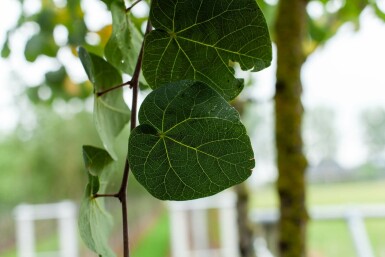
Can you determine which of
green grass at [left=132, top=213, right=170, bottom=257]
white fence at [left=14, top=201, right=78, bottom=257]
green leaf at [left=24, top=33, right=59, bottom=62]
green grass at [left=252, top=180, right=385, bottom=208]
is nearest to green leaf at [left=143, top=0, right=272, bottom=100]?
green leaf at [left=24, top=33, right=59, bottom=62]

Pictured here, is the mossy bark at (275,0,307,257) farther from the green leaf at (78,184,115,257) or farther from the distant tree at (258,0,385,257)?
the green leaf at (78,184,115,257)

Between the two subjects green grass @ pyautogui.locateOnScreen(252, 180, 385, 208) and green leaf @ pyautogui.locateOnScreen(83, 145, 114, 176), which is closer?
green leaf @ pyautogui.locateOnScreen(83, 145, 114, 176)

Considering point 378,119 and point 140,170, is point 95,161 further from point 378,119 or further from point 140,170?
point 378,119

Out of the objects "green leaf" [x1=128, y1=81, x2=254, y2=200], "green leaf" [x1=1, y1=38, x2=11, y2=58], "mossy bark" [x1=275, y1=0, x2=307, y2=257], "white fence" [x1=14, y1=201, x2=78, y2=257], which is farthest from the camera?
"white fence" [x1=14, y1=201, x2=78, y2=257]

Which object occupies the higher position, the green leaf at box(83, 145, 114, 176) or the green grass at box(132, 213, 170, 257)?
the green leaf at box(83, 145, 114, 176)

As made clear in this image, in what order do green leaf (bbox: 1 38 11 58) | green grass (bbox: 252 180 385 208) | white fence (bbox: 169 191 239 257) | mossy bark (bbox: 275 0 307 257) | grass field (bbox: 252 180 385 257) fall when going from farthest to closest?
white fence (bbox: 169 191 239 257), green grass (bbox: 252 180 385 208), grass field (bbox: 252 180 385 257), green leaf (bbox: 1 38 11 58), mossy bark (bbox: 275 0 307 257)

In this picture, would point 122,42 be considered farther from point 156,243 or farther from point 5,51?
point 156,243

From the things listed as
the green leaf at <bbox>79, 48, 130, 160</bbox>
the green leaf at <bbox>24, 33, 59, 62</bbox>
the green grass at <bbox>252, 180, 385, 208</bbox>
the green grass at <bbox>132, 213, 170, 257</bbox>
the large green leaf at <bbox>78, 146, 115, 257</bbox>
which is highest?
the green leaf at <bbox>24, 33, 59, 62</bbox>

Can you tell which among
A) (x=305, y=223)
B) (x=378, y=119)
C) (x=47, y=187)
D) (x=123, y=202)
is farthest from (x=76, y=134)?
(x=123, y=202)
